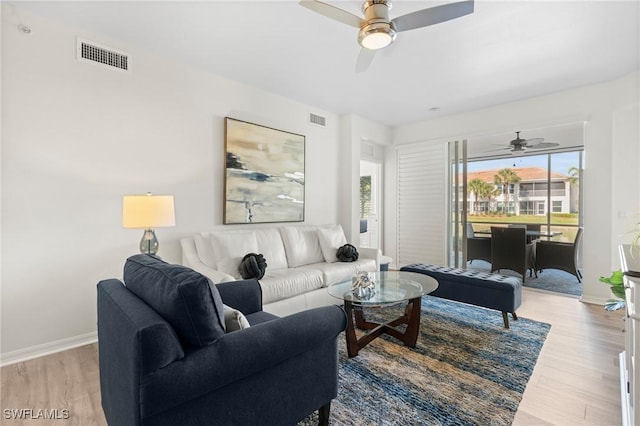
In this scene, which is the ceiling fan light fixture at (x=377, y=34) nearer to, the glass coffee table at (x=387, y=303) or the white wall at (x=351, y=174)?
the glass coffee table at (x=387, y=303)

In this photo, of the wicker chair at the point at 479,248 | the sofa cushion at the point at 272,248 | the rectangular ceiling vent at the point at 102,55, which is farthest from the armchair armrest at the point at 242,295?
the wicker chair at the point at 479,248

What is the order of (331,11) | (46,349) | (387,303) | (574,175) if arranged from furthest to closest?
1. (574,175)
2. (46,349)
3. (387,303)
4. (331,11)

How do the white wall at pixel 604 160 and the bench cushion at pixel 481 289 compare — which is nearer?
the bench cushion at pixel 481 289

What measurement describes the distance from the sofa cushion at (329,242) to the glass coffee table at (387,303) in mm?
981

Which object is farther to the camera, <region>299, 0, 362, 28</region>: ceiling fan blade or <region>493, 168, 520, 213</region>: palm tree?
<region>493, 168, 520, 213</region>: palm tree

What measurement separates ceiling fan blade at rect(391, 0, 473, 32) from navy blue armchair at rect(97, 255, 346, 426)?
6.39 feet

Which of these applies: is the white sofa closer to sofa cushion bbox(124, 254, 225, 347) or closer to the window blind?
sofa cushion bbox(124, 254, 225, 347)

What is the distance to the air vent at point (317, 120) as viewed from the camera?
4.51 metres

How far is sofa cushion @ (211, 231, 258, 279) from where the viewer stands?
294cm

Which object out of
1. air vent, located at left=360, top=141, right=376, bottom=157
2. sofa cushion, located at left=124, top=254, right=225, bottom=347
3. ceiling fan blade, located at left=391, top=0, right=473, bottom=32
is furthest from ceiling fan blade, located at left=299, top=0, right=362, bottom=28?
air vent, located at left=360, top=141, right=376, bottom=157

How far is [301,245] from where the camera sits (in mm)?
3781

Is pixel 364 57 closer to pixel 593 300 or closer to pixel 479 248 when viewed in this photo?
pixel 593 300

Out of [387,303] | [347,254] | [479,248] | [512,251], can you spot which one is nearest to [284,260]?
[347,254]

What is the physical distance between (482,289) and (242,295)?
2.24 metres
